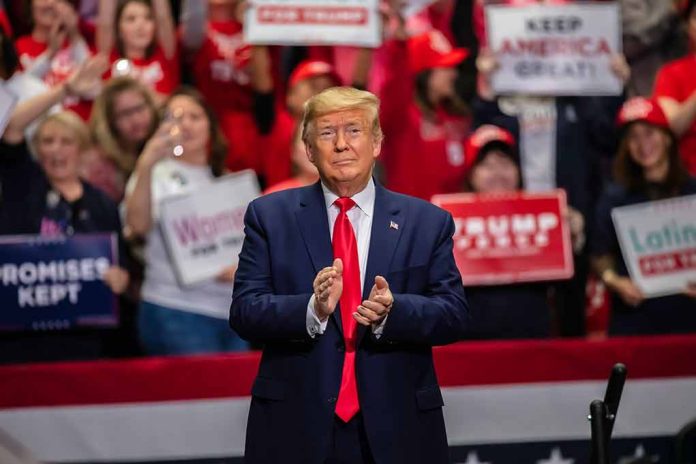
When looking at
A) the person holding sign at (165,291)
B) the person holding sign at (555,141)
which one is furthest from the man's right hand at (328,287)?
the person holding sign at (555,141)

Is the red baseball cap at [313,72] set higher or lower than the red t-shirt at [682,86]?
higher

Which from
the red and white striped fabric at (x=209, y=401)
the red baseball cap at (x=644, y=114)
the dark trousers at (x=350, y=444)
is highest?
the red baseball cap at (x=644, y=114)

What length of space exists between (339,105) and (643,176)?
362 centimetres

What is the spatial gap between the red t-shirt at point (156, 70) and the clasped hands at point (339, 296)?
13.4ft

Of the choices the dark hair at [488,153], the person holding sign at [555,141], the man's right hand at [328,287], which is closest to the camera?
the man's right hand at [328,287]

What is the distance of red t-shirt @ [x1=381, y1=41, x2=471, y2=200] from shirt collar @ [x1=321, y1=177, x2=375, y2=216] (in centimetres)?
344

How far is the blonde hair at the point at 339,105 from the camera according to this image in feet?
10.5

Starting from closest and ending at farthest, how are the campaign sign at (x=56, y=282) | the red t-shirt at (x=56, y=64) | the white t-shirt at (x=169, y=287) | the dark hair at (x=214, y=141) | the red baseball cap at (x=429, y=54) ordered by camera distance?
the campaign sign at (x=56, y=282), the white t-shirt at (x=169, y=287), the dark hair at (x=214, y=141), the red t-shirt at (x=56, y=64), the red baseball cap at (x=429, y=54)

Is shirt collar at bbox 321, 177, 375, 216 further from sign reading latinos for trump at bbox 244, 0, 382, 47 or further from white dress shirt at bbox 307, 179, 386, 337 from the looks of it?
sign reading latinos for trump at bbox 244, 0, 382, 47

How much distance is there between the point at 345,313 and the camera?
324 centimetres

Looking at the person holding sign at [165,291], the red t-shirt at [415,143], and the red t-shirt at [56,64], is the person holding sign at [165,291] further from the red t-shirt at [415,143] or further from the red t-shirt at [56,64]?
the red t-shirt at [415,143]

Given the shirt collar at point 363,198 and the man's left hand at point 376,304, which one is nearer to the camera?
the man's left hand at point 376,304

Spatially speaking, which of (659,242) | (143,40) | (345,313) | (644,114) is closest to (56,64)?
(143,40)

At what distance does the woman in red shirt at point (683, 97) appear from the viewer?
6988 millimetres
